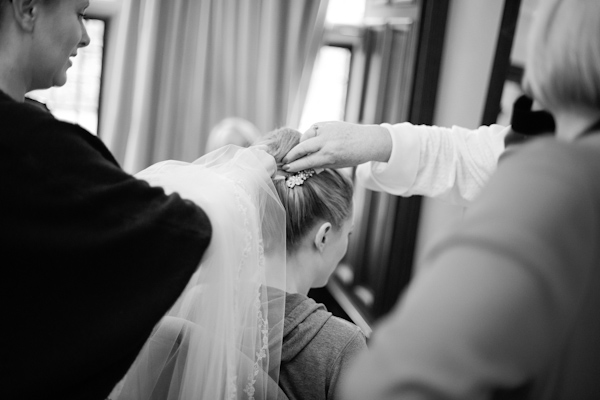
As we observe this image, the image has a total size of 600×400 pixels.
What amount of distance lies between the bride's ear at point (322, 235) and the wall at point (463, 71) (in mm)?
813

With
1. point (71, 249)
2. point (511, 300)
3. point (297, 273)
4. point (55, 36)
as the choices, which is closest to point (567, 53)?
point (511, 300)

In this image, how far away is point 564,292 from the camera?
1.32 ft

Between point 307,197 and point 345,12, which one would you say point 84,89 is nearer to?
point 345,12

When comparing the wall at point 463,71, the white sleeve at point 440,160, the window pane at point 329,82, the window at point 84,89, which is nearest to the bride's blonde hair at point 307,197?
the white sleeve at point 440,160

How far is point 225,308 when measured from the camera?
1.08 m

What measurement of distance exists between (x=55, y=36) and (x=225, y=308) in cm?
57

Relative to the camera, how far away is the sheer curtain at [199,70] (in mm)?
3105

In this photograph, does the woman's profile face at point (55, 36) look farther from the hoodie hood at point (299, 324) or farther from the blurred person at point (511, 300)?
the blurred person at point (511, 300)

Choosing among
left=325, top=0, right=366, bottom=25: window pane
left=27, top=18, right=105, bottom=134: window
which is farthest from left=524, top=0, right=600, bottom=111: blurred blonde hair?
left=27, top=18, right=105, bottom=134: window

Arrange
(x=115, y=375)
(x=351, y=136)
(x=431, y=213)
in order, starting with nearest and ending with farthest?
(x=115, y=375)
(x=351, y=136)
(x=431, y=213)

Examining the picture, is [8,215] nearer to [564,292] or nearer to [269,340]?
[269,340]

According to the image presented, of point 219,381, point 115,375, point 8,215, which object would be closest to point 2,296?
point 8,215

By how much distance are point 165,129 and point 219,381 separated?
2.33 metres

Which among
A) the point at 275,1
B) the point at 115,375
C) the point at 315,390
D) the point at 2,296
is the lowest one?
the point at 315,390
